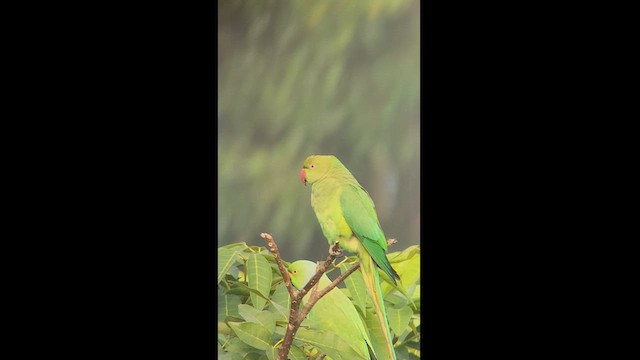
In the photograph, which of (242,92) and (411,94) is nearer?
(411,94)

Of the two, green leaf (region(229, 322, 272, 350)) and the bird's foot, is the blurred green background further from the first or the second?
green leaf (region(229, 322, 272, 350))

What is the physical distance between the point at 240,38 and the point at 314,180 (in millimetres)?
615

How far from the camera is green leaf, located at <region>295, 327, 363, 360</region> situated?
2879mm

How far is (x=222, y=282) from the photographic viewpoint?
316 centimetres

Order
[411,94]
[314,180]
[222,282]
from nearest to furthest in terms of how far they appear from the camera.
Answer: [411,94] → [314,180] → [222,282]

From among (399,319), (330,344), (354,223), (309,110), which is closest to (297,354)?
(330,344)

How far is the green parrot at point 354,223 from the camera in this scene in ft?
9.21

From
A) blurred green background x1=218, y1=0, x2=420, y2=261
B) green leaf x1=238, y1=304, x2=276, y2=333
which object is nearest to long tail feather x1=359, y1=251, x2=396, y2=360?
blurred green background x1=218, y1=0, x2=420, y2=261

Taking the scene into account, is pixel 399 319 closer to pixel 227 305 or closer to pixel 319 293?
pixel 319 293

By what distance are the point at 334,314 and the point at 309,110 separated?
71 cm

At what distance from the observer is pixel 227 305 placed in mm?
3146
